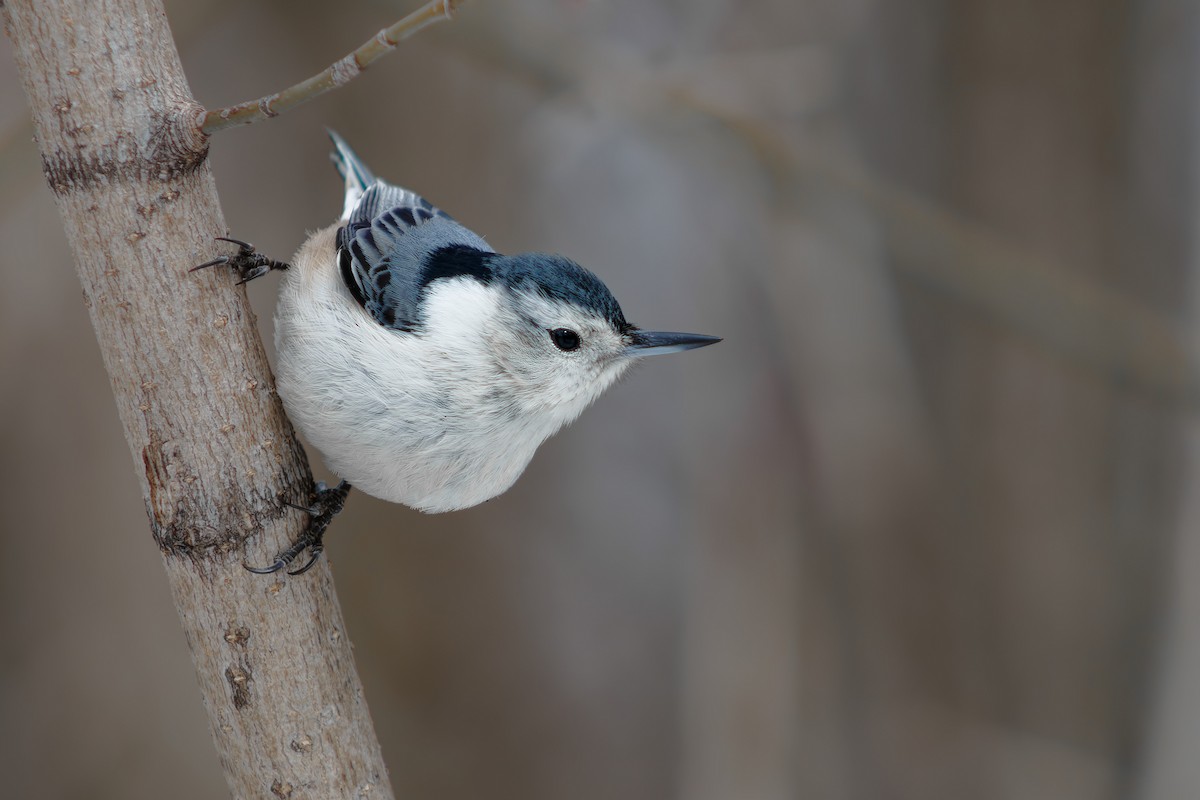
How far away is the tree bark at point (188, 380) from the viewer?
4.22 feet

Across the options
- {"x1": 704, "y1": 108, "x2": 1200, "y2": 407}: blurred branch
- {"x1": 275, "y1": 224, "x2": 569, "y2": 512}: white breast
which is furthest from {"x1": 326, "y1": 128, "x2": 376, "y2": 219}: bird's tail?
{"x1": 704, "y1": 108, "x2": 1200, "y2": 407}: blurred branch

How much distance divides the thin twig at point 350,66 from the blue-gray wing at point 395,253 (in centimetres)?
50

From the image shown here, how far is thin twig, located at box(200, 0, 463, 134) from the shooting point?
1.09 metres

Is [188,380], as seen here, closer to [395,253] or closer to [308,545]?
[308,545]

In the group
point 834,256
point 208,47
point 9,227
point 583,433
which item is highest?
point 208,47

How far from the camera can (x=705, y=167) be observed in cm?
300

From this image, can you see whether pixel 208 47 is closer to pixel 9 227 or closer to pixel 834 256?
pixel 9 227

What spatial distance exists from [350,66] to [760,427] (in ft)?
7.51

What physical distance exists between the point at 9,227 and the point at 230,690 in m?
2.13

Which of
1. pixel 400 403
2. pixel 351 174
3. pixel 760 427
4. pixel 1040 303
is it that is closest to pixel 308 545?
pixel 400 403

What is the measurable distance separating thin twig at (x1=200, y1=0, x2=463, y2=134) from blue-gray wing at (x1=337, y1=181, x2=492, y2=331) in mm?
504

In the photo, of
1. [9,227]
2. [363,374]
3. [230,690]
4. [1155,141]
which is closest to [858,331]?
[1155,141]

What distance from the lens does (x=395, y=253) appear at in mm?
1764

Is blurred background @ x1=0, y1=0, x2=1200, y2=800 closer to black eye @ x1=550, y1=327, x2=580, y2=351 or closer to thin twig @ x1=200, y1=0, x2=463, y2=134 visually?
black eye @ x1=550, y1=327, x2=580, y2=351
